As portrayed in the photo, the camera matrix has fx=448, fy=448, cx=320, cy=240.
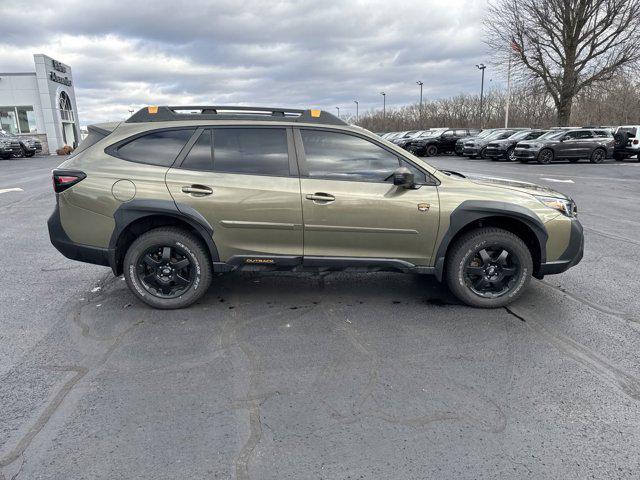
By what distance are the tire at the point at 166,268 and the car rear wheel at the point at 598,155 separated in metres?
23.7

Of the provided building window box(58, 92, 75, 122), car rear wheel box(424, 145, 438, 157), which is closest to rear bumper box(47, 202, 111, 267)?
car rear wheel box(424, 145, 438, 157)

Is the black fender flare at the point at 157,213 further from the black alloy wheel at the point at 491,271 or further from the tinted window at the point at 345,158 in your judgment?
the black alloy wheel at the point at 491,271

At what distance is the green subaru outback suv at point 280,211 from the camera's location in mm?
3986

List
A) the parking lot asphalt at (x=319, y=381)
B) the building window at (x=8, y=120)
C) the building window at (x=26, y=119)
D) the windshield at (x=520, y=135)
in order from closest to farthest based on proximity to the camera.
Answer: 1. the parking lot asphalt at (x=319, y=381)
2. the windshield at (x=520, y=135)
3. the building window at (x=8, y=120)
4. the building window at (x=26, y=119)

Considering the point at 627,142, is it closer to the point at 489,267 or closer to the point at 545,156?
the point at 545,156

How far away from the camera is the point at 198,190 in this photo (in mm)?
3980

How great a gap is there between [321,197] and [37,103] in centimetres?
4197

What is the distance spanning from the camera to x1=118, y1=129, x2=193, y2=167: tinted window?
4.11 metres

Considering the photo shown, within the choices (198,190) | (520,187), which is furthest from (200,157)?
(520,187)

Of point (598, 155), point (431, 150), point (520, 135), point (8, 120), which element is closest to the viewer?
point (598, 155)

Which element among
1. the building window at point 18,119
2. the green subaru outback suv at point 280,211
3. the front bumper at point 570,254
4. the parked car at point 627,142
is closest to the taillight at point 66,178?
the green subaru outback suv at point 280,211

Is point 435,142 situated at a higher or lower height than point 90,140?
lower

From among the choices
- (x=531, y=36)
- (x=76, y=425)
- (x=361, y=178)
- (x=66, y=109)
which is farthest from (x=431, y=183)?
(x=66, y=109)

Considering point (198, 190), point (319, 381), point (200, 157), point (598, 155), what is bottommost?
point (319, 381)
